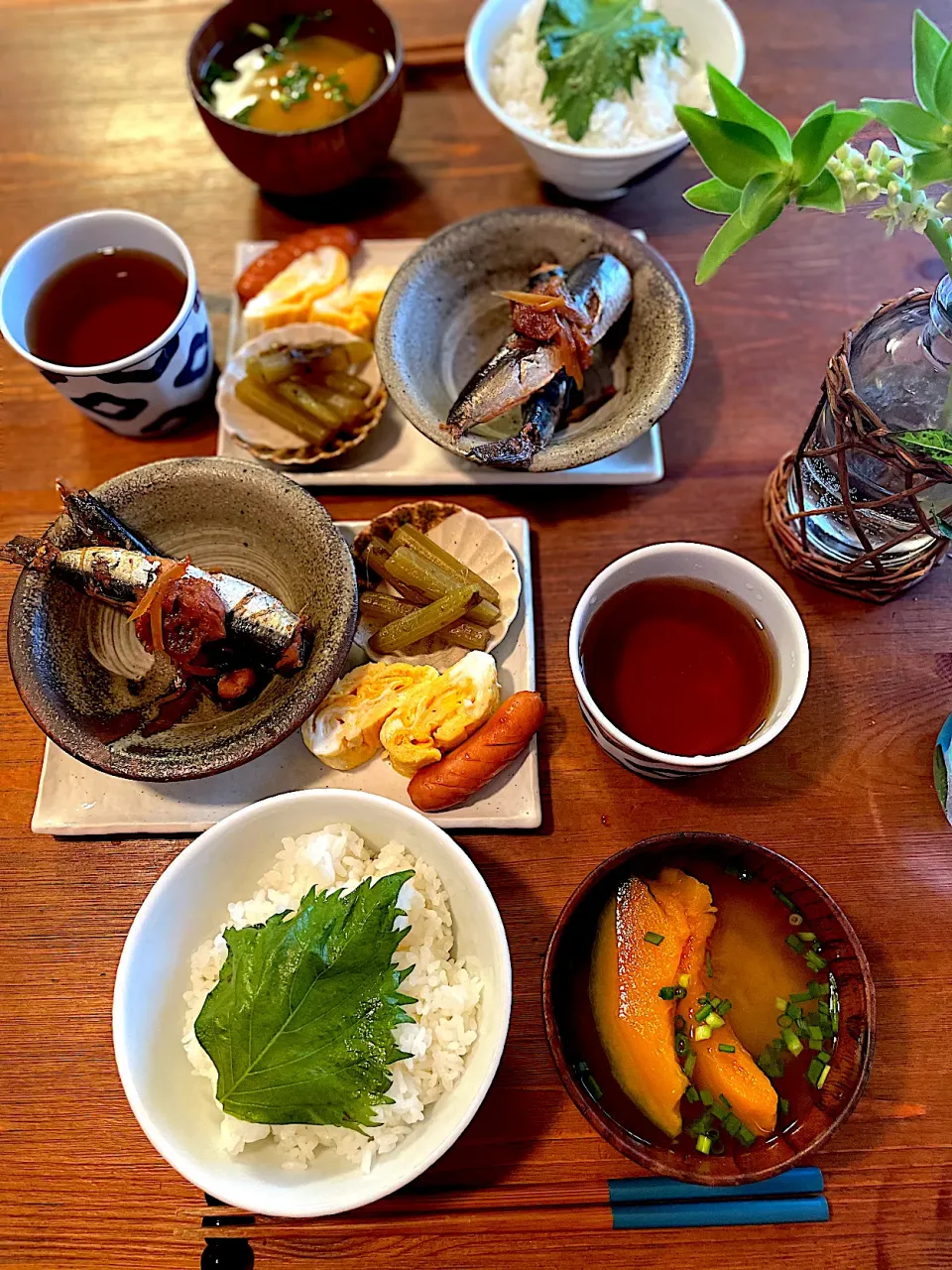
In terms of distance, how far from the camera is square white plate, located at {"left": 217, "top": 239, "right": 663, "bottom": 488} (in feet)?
6.27

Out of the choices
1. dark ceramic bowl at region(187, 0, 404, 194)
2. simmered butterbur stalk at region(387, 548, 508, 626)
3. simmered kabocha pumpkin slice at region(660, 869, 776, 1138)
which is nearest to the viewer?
simmered kabocha pumpkin slice at region(660, 869, 776, 1138)

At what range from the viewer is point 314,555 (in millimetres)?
1661

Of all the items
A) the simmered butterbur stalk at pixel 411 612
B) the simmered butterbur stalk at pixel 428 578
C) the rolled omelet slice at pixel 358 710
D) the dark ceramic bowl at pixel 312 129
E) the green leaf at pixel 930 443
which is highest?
the dark ceramic bowl at pixel 312 129

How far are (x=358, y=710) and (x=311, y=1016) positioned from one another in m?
0.56

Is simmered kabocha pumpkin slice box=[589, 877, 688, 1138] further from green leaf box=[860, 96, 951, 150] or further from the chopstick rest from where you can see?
green leaf box=[860, 96, 951, 150]

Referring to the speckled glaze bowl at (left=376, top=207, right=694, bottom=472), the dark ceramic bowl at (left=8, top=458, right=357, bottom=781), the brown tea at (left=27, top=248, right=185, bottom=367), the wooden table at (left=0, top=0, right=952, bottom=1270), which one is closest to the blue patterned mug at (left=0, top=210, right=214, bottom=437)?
the brown tea at (left=27, top=248, right=185, bottom=367)

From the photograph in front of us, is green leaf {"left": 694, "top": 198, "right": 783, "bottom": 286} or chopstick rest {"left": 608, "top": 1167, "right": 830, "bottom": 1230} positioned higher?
green leaf {"left": 694, "top": 198, "right": 783, "bottom": 286}

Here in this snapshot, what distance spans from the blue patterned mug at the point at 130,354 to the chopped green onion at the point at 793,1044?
5.82 feet

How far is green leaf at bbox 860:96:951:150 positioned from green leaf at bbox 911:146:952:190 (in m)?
0.01

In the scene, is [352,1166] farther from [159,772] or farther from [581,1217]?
[159,772]

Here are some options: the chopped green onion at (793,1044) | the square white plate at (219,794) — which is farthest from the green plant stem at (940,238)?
the chopped green onion at (793,1044)

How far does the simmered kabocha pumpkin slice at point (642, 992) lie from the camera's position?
4.47ft

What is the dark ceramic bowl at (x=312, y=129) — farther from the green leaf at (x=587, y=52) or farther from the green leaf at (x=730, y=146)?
the green leaf at (x=730, y=146)

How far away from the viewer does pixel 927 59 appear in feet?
3.80
